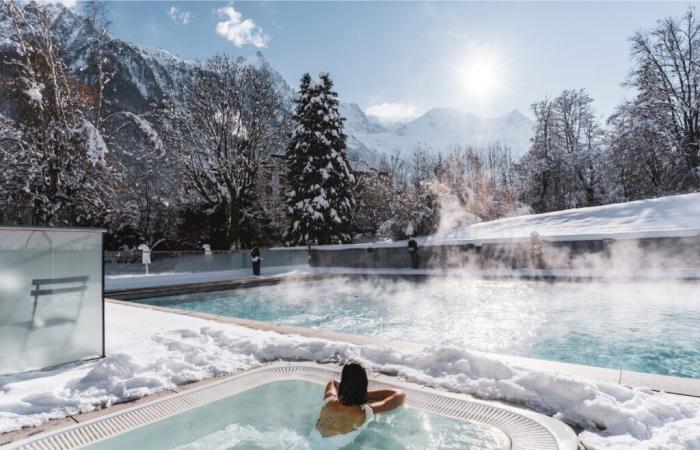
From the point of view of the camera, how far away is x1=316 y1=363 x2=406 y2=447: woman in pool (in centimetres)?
317

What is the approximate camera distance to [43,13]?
17.3 m

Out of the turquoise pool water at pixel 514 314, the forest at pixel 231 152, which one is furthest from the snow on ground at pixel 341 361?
the forest at pixel 231 152

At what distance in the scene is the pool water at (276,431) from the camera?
3004 millimetres

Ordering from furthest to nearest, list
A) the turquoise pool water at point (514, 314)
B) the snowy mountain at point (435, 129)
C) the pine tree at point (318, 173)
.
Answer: the snowy mountain at point (435, 129), the pine tree at point (318, 173), the turquoise pool water at point (514, 314)

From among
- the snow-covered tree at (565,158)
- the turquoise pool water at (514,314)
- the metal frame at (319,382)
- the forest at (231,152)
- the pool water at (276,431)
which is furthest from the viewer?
the snow-covered tree at (565,158)

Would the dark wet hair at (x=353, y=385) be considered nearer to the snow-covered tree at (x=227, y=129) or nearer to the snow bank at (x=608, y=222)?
the snow bank at (x=608, y=222)

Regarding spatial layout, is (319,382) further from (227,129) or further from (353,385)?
(227,129)

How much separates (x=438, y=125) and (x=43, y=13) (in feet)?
522

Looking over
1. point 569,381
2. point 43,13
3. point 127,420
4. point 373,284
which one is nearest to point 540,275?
point 373,284

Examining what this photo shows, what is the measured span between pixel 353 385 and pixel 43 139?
19.4 meters

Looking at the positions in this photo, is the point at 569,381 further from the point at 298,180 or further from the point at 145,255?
the point at 298,180

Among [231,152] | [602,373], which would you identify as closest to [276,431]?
[602,373]

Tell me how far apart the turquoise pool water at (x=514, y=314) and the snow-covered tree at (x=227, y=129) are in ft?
34.7

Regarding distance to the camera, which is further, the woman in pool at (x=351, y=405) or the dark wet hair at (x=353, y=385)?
the dark wet hair at (x=353, y=385)
